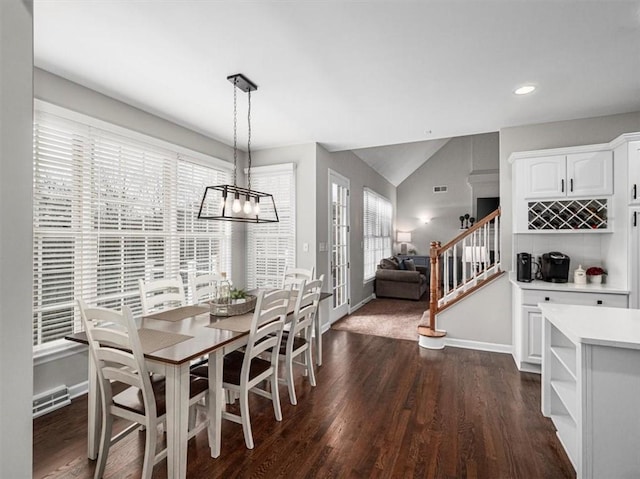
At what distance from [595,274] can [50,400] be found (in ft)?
16.6

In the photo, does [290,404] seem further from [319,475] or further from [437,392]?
[437,392]

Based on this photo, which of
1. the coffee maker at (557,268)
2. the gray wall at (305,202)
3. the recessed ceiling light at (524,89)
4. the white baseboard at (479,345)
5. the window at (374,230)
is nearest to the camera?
the recessed ceiling light at (524,89)

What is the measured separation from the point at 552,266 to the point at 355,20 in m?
3.08

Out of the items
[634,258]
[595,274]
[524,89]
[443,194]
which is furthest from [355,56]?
[443,194]

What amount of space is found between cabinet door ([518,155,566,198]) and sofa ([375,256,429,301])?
356cm

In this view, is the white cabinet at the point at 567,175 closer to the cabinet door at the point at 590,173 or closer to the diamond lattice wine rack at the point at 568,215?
the cabinet door at the point at 590,173

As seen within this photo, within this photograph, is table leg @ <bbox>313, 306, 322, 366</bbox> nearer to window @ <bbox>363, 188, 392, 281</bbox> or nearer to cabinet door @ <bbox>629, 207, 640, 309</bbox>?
cabinet door @ <bbox>629, 207, 640, 309</bbox>

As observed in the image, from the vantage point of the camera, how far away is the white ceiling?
75.8 inches

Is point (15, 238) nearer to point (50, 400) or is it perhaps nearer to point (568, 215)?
point (50, 400)

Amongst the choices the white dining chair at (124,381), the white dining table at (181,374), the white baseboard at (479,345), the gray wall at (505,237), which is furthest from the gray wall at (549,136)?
the white dining chair at (124,381)

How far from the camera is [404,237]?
31.0 feet

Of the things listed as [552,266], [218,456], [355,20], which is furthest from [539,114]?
[218,456]

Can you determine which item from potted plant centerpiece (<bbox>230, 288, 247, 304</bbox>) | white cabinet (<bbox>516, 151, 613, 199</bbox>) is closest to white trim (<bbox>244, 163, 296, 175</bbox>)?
potted plant centerpiece (<bbox>230, 288, 247, 304</bbox>)

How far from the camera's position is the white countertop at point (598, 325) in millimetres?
1582
